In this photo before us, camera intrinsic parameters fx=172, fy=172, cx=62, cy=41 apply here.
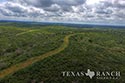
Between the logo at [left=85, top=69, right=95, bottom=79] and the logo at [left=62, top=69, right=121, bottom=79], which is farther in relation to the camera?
the logo at [left=85, top=69, right=95, bottom=79]

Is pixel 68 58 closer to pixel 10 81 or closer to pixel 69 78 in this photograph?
pixel 69 78

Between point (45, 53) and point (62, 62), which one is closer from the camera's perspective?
point (62, 62)

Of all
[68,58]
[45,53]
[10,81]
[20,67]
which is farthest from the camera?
[45,53]

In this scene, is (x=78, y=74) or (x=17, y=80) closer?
(x=17, y=80)

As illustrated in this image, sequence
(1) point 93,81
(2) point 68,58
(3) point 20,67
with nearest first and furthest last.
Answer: (1) point 93,81, (3) point 20,67, (2) point 68,58

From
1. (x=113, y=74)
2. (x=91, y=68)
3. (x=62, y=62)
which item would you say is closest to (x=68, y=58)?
(x=62, y=62)

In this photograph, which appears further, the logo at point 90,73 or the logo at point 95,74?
the logo at point 90,73

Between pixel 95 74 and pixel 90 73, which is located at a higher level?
pixel 90 73

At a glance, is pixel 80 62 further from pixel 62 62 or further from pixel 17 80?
pixel 17 80

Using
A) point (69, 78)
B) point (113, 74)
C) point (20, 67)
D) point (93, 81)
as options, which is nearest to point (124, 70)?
point (113, 74)
